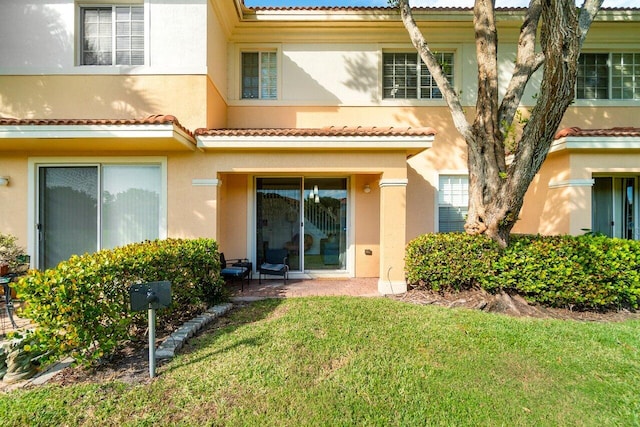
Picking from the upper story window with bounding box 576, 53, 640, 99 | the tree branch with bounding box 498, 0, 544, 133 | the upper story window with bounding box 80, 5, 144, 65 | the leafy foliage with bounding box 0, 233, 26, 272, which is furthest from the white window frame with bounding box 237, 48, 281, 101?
the upper story window with bounding box 576, 53, 640, 99

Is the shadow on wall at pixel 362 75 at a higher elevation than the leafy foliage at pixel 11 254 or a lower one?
higher

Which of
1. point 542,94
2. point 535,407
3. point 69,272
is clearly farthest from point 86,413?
point 542,94

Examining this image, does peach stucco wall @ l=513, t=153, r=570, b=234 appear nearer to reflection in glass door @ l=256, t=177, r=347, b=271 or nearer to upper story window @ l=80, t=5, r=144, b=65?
reflection in glass door @ l=256, t=177, r=347, b=271

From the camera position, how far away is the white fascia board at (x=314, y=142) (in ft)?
23.0

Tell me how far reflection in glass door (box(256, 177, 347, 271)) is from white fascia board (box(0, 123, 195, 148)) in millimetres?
3401

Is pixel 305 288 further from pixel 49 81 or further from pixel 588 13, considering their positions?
pixel 588 13

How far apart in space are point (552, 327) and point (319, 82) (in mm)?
8592

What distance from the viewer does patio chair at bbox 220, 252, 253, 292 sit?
7.62 metres

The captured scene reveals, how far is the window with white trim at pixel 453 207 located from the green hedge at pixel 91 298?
301 inches

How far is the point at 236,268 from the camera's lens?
26.0 feet

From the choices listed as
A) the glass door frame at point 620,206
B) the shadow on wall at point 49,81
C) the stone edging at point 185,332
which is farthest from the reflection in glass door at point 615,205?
the shadow on wall at point 49,81

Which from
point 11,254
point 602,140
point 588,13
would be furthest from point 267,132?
point 602,140

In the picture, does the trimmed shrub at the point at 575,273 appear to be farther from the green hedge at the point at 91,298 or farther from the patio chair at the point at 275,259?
the green hedge at the point at 91,298

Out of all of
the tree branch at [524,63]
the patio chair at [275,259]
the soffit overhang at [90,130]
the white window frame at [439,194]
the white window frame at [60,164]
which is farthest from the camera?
Answer: the white window frame at [439,194]
